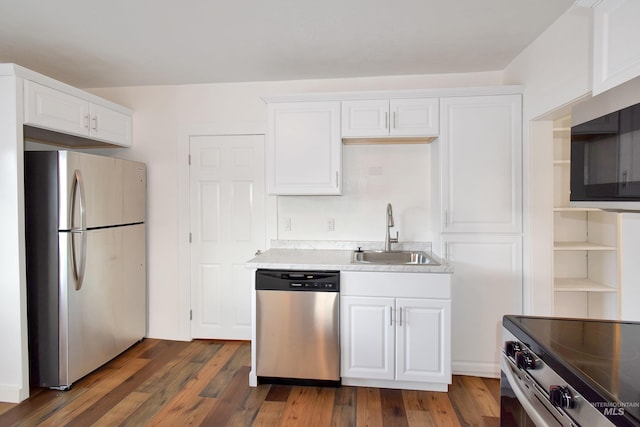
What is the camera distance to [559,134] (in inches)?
110

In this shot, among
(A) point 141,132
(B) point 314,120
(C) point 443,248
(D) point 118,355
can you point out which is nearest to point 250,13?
(B) point 314,120

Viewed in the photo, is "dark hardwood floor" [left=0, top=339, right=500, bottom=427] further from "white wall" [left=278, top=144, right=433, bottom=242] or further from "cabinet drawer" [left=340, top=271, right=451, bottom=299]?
"white wall" [left=278, top=144, right=433, bottom=242]

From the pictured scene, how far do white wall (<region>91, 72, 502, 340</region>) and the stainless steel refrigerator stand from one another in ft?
1.67

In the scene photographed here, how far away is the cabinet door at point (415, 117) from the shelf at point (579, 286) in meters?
1.54

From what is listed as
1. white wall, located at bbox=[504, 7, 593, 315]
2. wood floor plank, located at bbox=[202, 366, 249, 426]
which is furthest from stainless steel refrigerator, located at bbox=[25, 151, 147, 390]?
white wall, located at bbox=[504, 7, 593, 315]

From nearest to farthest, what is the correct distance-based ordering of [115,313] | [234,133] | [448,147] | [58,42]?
[58,42]
[448,147]
[115,313]
[234,133]

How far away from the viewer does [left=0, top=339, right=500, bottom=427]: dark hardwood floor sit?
200 centimetres

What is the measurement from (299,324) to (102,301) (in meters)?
1.60

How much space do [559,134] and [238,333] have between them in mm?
3374

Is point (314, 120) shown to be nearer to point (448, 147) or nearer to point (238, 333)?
point (448, 147)

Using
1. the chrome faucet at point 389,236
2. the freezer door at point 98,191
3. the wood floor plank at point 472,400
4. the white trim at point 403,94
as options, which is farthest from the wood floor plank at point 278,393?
the white trim at point 403,94

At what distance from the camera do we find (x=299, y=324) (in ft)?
7.53

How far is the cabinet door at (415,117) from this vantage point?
249cm

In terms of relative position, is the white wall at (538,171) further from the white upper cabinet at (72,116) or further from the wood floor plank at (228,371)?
the white upper cabinet at (72,116)
